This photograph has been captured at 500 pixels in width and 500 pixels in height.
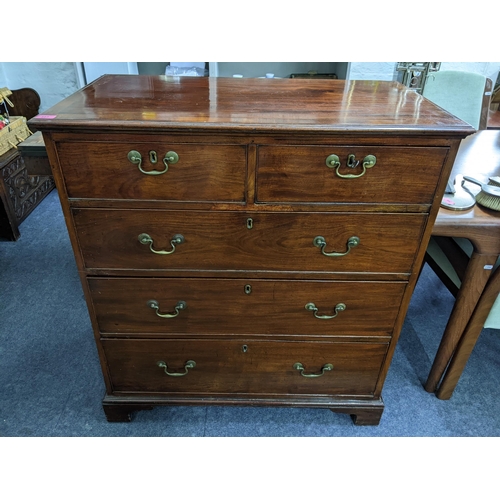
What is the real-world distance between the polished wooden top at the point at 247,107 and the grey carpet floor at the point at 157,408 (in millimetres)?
1075

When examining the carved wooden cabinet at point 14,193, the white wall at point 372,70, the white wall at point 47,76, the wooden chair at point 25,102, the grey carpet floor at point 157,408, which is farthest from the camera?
the white wall at point 47,76

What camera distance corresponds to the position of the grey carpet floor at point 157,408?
4.83 ft

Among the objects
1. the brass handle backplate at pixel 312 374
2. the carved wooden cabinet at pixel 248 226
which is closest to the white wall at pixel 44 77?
the carved wooden cabinet at pixel 248 226

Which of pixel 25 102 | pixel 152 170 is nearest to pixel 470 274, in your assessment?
pixel 152 170

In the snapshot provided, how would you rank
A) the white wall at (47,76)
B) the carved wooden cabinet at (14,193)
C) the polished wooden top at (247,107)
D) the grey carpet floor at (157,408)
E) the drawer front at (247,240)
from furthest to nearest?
the white wall at (47,76) < the carved wooden cabinet at (14,193) < the grey carpet floor at (157,408) < the drawer front at (247,240) < the polished wooden top at (247,107)

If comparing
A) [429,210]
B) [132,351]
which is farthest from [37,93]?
[429,210]

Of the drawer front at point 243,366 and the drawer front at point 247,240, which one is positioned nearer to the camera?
the drawer front at point 247,240

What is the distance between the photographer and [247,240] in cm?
111

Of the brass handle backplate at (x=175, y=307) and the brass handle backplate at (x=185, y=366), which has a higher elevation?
the brass handle backplate at (x=175, y=307)

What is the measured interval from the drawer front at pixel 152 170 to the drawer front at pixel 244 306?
28 centimetres

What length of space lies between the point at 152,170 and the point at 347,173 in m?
0.49

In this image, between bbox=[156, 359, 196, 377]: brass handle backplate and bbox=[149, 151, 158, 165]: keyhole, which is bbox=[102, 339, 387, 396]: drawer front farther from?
bbox=[149, 151, 158, 165]: keyhole

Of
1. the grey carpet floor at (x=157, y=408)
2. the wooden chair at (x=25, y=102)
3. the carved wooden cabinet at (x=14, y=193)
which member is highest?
the wooden chair at (x=25, y=102)

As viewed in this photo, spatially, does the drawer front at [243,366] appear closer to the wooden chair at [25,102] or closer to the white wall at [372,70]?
the white wall at [372,70]
